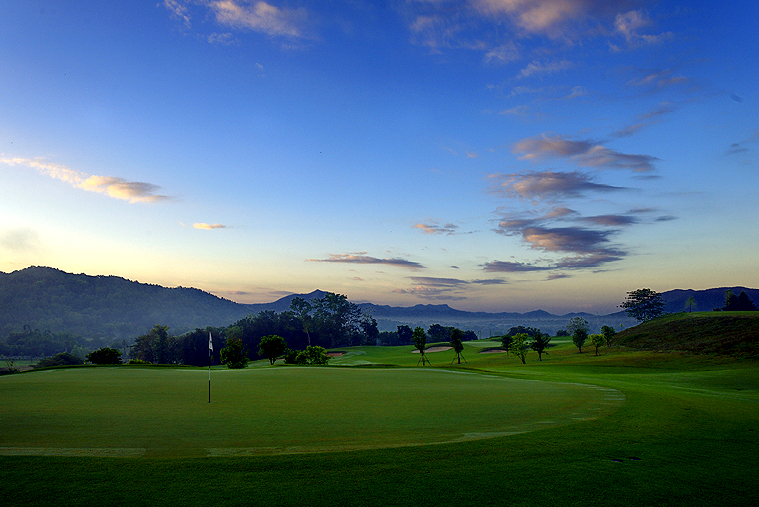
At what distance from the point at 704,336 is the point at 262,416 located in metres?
73.1

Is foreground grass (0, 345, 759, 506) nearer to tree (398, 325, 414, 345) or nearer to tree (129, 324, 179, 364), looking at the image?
tree (129, 324, 179, 364)

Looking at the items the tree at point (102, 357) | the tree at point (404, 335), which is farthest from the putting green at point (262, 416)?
the tree at point (404, 335)

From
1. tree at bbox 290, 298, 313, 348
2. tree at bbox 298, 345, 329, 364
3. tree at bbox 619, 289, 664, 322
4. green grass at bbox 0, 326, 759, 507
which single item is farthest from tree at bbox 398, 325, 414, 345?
green grass at bbox 0, 326, 759, 507

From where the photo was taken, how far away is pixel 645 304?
162m

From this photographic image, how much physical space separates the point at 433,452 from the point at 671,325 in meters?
88.1

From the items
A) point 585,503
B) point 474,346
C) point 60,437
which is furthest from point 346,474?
point 474,346

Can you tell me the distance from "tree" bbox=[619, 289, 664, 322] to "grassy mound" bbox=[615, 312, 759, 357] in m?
89.0

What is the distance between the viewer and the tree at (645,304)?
16175 centimetres

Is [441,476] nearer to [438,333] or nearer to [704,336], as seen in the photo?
[704,336]

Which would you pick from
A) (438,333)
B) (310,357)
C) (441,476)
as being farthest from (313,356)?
(438,333)

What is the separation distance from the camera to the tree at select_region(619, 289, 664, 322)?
16175cm

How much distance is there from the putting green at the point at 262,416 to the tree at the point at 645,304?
16944cm

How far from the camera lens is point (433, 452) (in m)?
8.85

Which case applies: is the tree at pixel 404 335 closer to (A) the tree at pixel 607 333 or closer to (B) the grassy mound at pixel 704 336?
(B) the grassy mound at pixel 704 336
